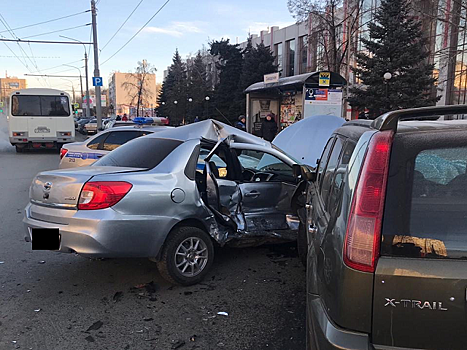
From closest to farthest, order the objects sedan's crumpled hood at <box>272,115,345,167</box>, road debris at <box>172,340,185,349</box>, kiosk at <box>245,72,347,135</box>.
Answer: road debris at <box>172,340,185,349</box> < sedan's crumpled hood at <box>272,115,345,167</box> < kiosk at <box>245,72,347,135</box>

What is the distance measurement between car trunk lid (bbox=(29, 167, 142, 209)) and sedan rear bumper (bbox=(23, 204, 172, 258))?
87 mm

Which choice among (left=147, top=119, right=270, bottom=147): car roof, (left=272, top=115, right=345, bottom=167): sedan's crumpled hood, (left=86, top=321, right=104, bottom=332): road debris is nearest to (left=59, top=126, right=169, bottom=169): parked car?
(left=272, top=115, right=345, bottom=167): sedan's crumpled hood

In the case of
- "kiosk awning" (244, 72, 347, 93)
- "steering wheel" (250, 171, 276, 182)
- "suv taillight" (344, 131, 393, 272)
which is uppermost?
"kiosk awning" (244, 72, 347, 93)

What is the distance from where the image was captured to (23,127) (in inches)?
698

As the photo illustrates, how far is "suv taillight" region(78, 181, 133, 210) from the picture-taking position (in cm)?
370

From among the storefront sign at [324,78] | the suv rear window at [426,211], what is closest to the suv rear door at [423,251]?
the suv rear window at [426,211]

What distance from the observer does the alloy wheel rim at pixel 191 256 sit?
4.14 meters

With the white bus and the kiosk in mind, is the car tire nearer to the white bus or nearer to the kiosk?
the kiosk

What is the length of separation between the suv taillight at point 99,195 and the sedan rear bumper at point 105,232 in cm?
6

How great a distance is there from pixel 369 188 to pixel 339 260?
1.18ft

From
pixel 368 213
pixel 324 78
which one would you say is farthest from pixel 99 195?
pixel 324 78

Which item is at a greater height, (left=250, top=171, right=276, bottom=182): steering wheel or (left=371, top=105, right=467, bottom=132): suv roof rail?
(left=371, top=105, right=467, bottom=132): suv roof rail

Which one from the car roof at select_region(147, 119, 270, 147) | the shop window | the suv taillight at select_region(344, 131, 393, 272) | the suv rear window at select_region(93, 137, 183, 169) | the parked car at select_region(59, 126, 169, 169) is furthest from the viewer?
the shop window

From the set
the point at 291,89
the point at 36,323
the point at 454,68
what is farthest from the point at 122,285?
the point at 454,68
